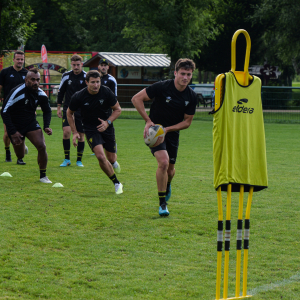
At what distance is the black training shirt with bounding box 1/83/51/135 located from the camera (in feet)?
28.6

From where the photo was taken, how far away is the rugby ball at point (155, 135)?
653cm

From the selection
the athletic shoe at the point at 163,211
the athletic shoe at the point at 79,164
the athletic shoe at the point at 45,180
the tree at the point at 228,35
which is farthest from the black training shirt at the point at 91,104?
the tree at the point at 228,35

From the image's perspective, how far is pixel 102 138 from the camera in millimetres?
8391

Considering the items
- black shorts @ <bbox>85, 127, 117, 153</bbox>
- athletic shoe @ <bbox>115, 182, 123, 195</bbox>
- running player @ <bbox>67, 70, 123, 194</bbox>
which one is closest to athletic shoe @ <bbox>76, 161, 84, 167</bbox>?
black shorts @ <bbox>85, 127, 117, 153</bbox>

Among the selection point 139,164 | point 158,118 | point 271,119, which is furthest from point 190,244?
point 271,119

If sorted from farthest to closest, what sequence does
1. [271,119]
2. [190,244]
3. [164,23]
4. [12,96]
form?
1. [164,23]
2. [271,119]
3. [12,96]
4. [190,244]

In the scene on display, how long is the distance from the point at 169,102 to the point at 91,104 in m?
1.88

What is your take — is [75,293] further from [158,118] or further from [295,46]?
[295,46]

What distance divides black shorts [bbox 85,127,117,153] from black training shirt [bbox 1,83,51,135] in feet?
3.69

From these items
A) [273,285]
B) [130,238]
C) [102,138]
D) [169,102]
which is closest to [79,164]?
[102,138]

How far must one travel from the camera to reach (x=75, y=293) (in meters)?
3.95

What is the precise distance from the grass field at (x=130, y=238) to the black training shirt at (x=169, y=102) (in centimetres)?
134

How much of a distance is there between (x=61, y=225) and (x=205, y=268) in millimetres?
2226

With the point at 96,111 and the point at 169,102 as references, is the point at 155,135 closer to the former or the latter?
the point at 169,102
